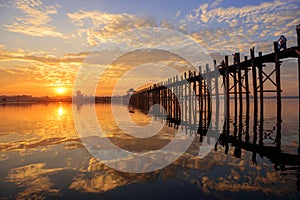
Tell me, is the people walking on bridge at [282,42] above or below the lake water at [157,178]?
above

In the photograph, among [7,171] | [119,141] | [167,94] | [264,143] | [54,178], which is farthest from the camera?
[167,94]

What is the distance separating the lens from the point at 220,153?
1001 centimetres

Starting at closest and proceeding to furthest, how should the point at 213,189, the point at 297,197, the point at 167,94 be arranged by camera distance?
the point at 297,197 < the point at 213,189 < the point at 167,94

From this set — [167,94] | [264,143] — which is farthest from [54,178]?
[167,94]

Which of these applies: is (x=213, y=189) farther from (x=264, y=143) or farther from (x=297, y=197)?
(x=264, y=143)

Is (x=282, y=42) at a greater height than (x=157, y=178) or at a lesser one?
greater

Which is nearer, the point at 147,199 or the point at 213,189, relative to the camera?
the point at 147,199

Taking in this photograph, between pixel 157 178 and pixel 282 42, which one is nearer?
pixel 157 178

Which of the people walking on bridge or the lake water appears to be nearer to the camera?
the lake water

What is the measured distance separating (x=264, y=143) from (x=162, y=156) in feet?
20.6

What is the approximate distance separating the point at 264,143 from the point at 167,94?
34551 mm

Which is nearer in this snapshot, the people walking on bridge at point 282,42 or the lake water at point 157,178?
the lake water at point 157,178

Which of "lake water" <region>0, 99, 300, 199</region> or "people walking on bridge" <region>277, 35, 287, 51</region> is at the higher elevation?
"people walking on bridge" <region>277, 35, 287, 51</region>

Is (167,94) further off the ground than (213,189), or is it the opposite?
(167,94)
